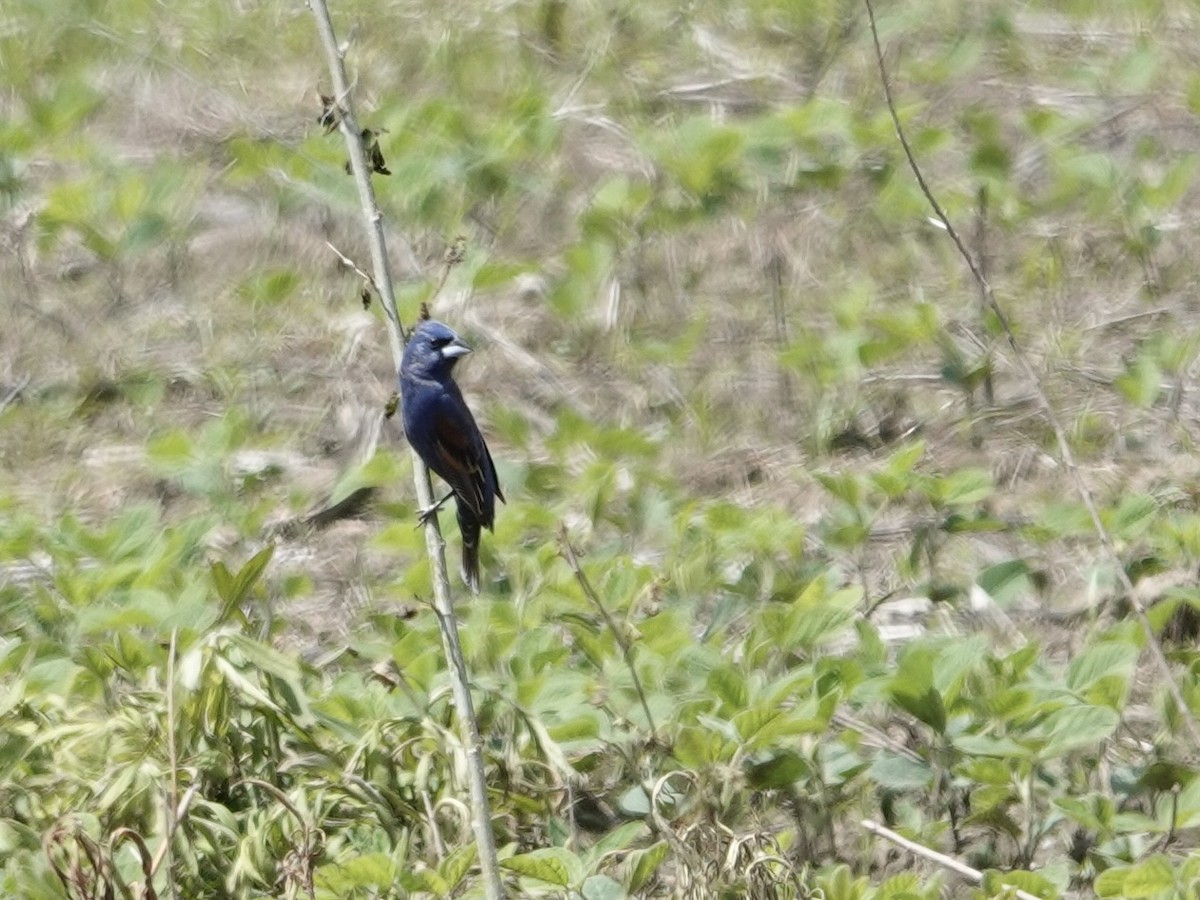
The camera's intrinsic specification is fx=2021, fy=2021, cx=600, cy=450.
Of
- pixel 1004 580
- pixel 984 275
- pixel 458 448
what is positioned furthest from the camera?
pixel 984 275

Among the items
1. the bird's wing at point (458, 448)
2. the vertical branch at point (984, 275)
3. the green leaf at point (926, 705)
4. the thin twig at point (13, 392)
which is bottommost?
the thin twig at point (13, 392)

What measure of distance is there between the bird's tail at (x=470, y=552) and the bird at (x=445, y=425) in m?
0.05

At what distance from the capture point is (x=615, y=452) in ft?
16.6

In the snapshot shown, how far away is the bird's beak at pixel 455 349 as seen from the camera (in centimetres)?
373

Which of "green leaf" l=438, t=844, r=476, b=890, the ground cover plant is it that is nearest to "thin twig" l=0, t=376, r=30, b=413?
the ground cover plant

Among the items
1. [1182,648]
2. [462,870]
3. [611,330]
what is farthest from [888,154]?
[462,870]

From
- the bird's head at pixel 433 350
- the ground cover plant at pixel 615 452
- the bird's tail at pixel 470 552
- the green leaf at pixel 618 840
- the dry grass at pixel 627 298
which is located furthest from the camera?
the dry grass at pixel 627 298

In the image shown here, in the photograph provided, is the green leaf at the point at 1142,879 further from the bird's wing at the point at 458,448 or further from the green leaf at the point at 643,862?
the bird's wing at the point at 458,448

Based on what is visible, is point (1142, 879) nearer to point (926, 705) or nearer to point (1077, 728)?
point (1077, 728)

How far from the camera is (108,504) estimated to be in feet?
17.7

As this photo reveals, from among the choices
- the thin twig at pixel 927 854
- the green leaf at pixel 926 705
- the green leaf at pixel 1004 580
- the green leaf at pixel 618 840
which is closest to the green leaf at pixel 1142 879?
the thin twig at pixel 927 854

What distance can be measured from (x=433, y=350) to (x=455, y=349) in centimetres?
5

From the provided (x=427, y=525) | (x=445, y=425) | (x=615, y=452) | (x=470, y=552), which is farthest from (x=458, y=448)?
(x=615, y=452)

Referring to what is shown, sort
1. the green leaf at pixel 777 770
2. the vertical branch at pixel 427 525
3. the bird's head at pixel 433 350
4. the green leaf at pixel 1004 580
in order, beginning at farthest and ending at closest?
the green leaf at pixel 1004 580, the bird's head at pixel 433 350, the green leaf at pixel 777 770, the vertical branch at pixel 427 525
